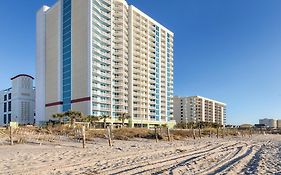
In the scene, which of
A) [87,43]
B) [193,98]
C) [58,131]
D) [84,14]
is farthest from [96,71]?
[193,98]

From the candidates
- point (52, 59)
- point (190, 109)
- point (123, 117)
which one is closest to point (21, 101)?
point (52, 59)

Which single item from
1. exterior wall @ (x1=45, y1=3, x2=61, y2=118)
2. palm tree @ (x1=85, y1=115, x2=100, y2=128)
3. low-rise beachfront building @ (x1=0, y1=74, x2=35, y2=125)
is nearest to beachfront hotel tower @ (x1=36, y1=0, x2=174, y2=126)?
exterior wall @ (x1=45, y1=3, x2=61, y2=118)

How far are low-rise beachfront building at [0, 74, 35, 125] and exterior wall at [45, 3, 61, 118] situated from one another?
626 inches

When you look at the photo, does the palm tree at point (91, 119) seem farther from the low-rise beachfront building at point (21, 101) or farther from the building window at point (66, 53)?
the low-rise beachfront building at point (21, 101)

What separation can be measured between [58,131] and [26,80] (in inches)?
2988

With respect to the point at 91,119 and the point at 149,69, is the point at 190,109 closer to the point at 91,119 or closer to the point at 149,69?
the point at 149,69

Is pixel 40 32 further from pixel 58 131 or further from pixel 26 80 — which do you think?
pixel 58 131

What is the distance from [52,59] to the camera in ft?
312

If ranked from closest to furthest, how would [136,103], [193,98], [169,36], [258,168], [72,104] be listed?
[258,168], [72,104], [136,103], [169,36], [193,98]

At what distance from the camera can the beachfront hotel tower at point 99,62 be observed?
84.4 meters

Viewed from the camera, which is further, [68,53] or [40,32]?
[40,32]

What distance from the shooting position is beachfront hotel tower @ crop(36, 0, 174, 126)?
84438mm

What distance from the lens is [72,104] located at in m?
83.8

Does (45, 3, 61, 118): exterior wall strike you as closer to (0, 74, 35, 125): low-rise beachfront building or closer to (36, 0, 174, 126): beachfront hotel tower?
(36, 0, 174, 126): beachfront hotel tower
